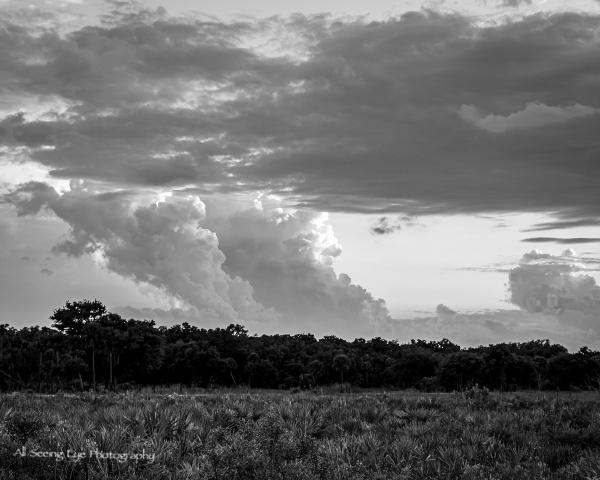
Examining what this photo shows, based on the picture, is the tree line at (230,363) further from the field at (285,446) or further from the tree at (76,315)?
the field at (285,446)

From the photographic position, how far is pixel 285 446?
49.2 feet

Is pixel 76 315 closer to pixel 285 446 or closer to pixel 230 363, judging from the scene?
pixel 230 363

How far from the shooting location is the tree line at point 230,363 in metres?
60.8

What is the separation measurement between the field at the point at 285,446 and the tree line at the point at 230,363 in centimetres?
4196

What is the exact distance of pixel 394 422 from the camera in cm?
2003

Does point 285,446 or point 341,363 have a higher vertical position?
point 285,446

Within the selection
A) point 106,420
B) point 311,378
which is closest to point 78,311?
point 311,378

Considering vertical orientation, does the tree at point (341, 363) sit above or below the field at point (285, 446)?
below

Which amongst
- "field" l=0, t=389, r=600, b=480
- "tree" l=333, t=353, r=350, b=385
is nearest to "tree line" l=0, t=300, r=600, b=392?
"tree" l=333, t=353, r=350, b=385

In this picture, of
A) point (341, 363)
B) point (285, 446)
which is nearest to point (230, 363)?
point (341, 363)

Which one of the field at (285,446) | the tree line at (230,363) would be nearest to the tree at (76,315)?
the tree line at (230,363)

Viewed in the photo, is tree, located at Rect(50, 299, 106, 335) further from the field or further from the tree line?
the field

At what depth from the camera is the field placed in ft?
41.1

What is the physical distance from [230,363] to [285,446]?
176 ft
